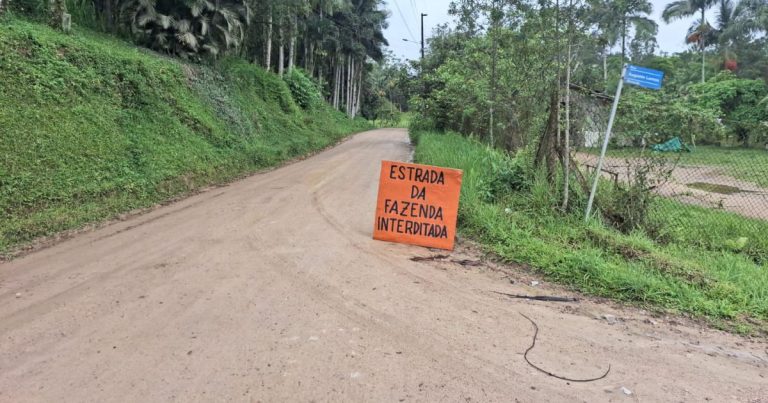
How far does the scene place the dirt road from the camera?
3.06 metres

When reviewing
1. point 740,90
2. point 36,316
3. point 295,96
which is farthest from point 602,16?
point 740,90

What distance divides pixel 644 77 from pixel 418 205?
320cm

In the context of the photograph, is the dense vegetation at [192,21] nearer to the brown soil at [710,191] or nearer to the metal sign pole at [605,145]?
the metal sign pole at [605,145]

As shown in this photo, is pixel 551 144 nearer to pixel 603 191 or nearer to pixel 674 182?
pixel 603 191

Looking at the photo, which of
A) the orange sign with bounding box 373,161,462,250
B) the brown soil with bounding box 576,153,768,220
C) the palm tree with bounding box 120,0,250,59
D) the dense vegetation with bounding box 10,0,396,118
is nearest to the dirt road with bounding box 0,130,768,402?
the orange sign with bounding box 373,161,462,250

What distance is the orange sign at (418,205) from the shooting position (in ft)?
21.3

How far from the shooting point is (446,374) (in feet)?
10.5

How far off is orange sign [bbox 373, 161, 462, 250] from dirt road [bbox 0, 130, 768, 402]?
0.41 metres

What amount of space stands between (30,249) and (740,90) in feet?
121

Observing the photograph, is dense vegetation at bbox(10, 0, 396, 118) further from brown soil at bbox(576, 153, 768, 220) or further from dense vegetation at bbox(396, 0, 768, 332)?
brown soil at bbox(576, 153, 768, 220)

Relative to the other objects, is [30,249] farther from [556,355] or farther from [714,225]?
[714,225]

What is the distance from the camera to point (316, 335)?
3.72 metres

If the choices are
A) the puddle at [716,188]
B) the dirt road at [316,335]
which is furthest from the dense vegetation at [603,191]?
the puddle at [716,188]

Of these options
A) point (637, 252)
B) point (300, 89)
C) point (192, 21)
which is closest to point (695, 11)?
point (300, 89)
